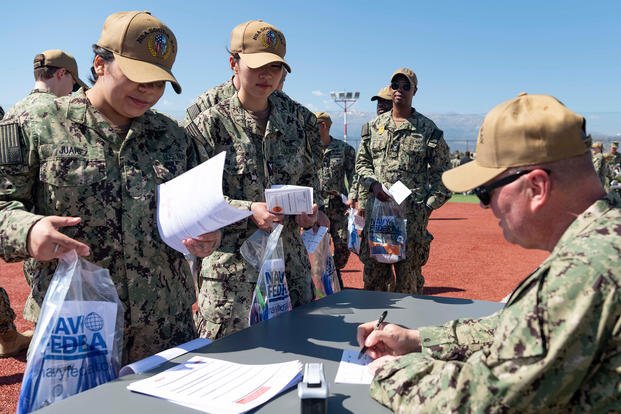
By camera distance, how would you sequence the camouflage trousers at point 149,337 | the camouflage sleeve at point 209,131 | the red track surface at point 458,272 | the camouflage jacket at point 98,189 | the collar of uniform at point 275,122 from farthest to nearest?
→ the red track surface at point 458,272, the collar of uniform at point 275,122, the camouflage sleeve at point 209,131, the camouflage trousers at point 149,337, the camouflage jacket at point 98,189

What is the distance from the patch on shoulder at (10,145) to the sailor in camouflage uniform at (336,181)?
16.4 feet

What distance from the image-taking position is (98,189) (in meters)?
1.94

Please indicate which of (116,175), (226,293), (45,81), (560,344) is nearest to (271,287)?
(226,293)

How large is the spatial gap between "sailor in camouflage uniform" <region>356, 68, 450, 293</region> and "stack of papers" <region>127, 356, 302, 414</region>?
337 cm

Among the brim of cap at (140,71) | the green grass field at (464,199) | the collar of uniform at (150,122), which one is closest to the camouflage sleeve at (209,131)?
the collar of uniform at (150,122)

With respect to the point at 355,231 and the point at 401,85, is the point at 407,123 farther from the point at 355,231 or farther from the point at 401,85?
the point at 355,231

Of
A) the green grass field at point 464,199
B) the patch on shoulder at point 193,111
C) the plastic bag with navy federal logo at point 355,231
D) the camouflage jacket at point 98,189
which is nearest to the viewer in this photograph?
the camouflage jacket at point 98,189

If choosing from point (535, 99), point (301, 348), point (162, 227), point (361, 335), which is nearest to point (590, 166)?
point (535, 99)

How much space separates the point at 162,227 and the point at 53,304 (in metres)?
0.43

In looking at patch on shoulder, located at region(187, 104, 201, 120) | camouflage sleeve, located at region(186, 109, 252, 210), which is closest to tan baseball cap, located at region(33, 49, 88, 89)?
patch on shoulder, located at region(187, 104, 201, 120)

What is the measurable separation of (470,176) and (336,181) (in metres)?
5.95

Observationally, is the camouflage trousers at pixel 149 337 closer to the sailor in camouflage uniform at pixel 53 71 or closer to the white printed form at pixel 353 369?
the white printed form at pixel 353 369

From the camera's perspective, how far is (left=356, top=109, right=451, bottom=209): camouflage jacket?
5051 millimetres

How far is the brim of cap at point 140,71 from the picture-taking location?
6.11 ft
